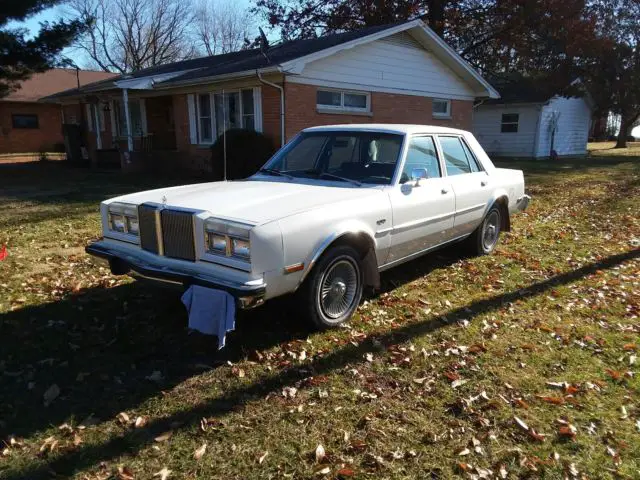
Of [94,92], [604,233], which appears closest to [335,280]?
[604,233]

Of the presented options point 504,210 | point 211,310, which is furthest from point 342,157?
point 504,210

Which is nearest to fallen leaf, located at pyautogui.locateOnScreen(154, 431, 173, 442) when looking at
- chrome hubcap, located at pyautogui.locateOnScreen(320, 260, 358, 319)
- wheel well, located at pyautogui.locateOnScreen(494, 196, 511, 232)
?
chrome hubcap, located at pyautogui.locateOnScreen(320, 260, 358, 319)

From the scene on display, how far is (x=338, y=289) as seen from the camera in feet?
14.2

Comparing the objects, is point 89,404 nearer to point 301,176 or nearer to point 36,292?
point 36,292

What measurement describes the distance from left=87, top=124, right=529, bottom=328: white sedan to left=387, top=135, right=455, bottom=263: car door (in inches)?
0.6

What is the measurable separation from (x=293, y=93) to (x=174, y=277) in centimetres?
Result: 1091

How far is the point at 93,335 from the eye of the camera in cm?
432

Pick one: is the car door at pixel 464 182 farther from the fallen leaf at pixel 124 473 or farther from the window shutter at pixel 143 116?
the window shutter at pixel 143 116

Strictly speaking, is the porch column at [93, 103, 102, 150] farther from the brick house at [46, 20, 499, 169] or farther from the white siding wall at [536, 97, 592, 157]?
the white siding wall at [536, 97, 592, 157]

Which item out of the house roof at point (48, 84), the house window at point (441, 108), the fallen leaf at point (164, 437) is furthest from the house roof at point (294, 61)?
the house roof at point (48, 84)

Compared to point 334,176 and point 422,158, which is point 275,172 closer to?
point 334,176

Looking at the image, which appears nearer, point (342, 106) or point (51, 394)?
point (51, 394)

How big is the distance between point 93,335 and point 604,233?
7.70 meters

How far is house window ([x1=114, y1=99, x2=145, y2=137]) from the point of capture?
19869 millimetres
